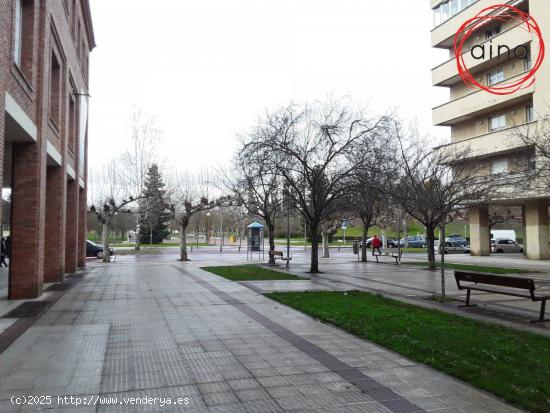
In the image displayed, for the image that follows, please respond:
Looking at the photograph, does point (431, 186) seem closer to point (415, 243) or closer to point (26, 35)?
point (26, 35)

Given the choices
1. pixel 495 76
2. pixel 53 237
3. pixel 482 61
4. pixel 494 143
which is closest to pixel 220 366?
pixel 53 237

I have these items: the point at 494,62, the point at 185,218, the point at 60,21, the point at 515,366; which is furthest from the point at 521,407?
the point at 494,62

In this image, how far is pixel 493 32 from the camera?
113ft

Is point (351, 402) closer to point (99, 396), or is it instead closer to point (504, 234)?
point (99, 396)

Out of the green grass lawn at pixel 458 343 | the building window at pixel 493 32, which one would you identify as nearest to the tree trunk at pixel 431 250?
the green grass lawn at pixel 458 343

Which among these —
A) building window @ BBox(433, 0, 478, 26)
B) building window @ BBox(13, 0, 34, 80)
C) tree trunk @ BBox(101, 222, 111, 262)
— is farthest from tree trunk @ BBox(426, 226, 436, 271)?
building window @ BBox(433, 0, 478, 26)

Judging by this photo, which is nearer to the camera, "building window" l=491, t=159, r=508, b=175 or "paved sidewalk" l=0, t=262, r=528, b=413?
"paved sidewalk" l=0, t=262, r=528, b=413

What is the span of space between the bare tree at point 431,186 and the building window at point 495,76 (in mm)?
10950

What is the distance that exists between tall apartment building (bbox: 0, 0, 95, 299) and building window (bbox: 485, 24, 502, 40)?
95.2 feet

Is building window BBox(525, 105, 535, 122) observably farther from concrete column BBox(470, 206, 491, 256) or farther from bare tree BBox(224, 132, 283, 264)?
bare tree BBox(224, 132, 283, 264)

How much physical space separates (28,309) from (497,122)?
33200mm

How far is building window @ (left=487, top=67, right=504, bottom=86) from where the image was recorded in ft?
→ 111

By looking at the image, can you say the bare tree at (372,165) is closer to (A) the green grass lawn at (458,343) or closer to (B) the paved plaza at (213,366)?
(A) the green grass lawn at (458,343)

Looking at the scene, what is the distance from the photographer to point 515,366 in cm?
574
